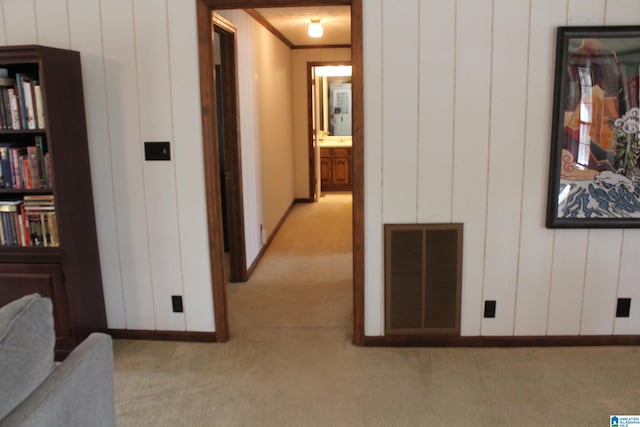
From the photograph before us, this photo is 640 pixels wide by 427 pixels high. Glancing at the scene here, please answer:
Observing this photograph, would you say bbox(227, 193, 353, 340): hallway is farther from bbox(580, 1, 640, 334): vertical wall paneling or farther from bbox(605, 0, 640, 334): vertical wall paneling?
bbox(605, 0, 640, 334): vertical wall paneling

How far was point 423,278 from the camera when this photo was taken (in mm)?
3152

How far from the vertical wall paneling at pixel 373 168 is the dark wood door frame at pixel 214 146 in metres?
0.03

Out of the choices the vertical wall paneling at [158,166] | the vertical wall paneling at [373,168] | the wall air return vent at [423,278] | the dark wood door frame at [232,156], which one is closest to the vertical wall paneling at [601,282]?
the wall air return vent at [423,278]

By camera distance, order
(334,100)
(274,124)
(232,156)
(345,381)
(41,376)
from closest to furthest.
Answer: (41,376), (345,381), (232,156), (274,124), (334,100)

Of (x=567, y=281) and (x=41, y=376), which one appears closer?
(x=41, y=376)

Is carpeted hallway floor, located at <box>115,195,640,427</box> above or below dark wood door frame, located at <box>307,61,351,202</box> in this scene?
below

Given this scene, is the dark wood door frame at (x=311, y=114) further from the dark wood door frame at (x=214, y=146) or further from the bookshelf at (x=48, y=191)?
the bookshelf at (x=48, y=191)

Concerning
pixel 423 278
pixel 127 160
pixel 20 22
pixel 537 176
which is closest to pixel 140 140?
pixel 127 160

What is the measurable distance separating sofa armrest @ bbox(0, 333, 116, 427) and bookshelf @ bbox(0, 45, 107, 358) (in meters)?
1.49

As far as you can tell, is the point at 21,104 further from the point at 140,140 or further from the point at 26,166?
the point at 140,140

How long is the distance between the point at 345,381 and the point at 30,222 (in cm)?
202

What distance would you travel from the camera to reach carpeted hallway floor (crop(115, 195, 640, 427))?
2.50 meters

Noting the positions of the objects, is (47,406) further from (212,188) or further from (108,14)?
(108,14)

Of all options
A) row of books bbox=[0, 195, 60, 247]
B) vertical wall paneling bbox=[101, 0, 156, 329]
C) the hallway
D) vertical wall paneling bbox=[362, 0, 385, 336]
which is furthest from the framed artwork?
row of books bbox=[0, 195, 60, 247]
